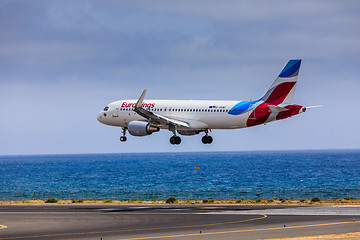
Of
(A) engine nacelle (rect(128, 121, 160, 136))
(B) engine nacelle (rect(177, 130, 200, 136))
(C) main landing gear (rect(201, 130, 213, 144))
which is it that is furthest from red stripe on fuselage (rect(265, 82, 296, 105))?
(A) engine nacelle (rect(128, 121, 160, 136))

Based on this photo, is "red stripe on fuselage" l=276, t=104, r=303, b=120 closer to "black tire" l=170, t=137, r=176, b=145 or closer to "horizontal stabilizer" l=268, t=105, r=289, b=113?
"horizontal stabilizer" l=268, t=105, r=289, b=113

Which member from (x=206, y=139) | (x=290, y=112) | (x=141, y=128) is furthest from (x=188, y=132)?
(x=290, y=112)

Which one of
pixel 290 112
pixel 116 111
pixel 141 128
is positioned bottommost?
pixel 141 128

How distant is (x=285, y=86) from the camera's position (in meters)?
76.9

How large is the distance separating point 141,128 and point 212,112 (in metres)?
9.48

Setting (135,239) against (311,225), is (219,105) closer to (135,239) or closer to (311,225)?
(311,225)

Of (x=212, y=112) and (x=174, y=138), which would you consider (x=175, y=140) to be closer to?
(x=174, y=138)

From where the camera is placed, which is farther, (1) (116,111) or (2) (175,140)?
(1) (116,111)

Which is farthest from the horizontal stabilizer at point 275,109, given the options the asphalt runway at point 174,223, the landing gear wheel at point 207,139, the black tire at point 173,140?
the black tire at point 173,140

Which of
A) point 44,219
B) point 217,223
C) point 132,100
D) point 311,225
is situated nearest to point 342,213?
point 311,225

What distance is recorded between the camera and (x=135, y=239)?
185ft

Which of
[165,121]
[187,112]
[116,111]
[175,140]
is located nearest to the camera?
[165,121]

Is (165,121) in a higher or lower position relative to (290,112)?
lower

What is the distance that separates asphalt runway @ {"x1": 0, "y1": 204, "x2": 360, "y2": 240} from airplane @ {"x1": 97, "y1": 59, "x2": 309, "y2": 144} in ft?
37.0
